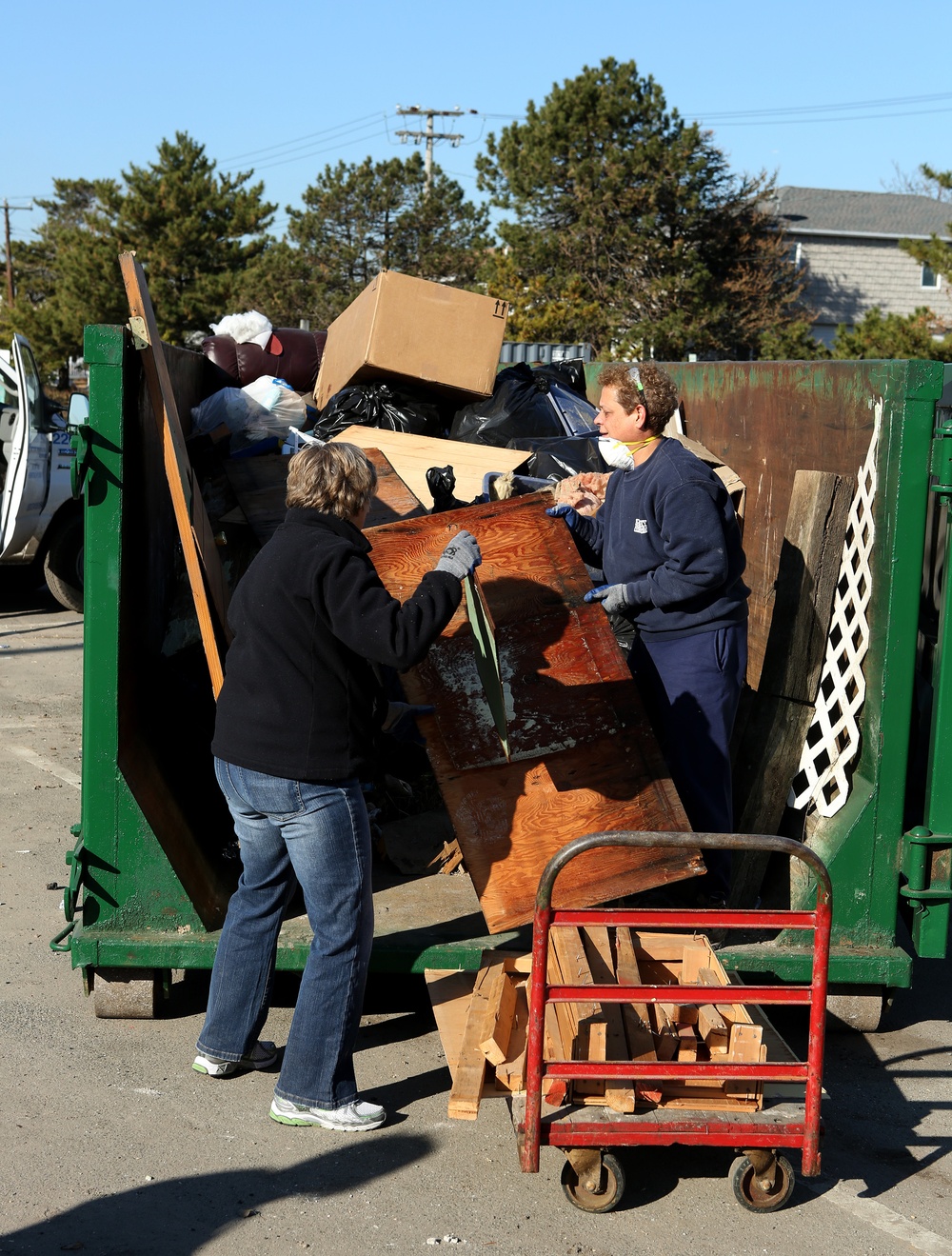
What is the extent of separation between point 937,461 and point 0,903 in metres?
3.90

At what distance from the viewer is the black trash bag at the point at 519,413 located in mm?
5961

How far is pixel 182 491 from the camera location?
377cm

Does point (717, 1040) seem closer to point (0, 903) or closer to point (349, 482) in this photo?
point (349, 482)

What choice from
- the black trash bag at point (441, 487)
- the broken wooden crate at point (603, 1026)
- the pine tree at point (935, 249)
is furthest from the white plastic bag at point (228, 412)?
the pine tree at point (935, 249)

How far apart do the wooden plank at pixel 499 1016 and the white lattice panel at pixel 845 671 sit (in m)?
1.15

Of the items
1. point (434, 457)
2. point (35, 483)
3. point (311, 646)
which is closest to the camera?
point (311, 646)

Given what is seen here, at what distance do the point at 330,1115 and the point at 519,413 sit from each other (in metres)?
3.54

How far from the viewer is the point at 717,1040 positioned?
347 centimetres

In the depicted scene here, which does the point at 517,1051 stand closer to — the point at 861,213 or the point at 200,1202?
the point at 200,1202

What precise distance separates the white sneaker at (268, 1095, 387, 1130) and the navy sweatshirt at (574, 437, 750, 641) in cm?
166

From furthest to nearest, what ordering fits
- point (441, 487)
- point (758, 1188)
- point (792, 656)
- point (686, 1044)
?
point (441, 487) < point (792, 656) < point (686, 1044) < point (758, 1188)

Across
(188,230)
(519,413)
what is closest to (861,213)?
(188,230)

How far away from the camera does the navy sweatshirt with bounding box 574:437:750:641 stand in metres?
3.81

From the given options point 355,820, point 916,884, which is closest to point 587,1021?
point 355,820
